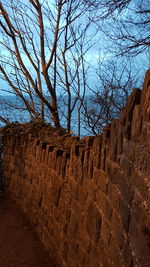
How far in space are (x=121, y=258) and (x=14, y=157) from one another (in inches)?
208

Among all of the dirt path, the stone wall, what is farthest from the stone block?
the dirt path

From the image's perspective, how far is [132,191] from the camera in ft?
6.10

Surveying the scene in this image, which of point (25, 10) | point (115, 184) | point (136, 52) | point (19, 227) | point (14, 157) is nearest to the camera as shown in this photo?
point (115, 184)

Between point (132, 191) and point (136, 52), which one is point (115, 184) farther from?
point (136, 52)

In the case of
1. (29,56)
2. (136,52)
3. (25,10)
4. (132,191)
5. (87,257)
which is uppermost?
(25,10)

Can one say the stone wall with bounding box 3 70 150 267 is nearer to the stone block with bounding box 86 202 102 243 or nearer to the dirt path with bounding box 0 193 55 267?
the stone block with bounding box 86 202 102 243

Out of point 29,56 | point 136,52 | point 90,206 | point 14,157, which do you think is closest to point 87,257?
point 90,206

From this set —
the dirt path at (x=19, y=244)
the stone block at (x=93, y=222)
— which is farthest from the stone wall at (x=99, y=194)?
the dirt path at (x=19, y=244)

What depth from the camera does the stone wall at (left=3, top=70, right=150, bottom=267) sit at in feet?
5.65

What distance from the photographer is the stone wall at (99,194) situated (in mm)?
1724

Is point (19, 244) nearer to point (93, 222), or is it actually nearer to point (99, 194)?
point (93, 222)

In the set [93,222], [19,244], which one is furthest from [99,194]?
[19,244]

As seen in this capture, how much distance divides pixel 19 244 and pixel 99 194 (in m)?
2.86

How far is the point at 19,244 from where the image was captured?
502cm
